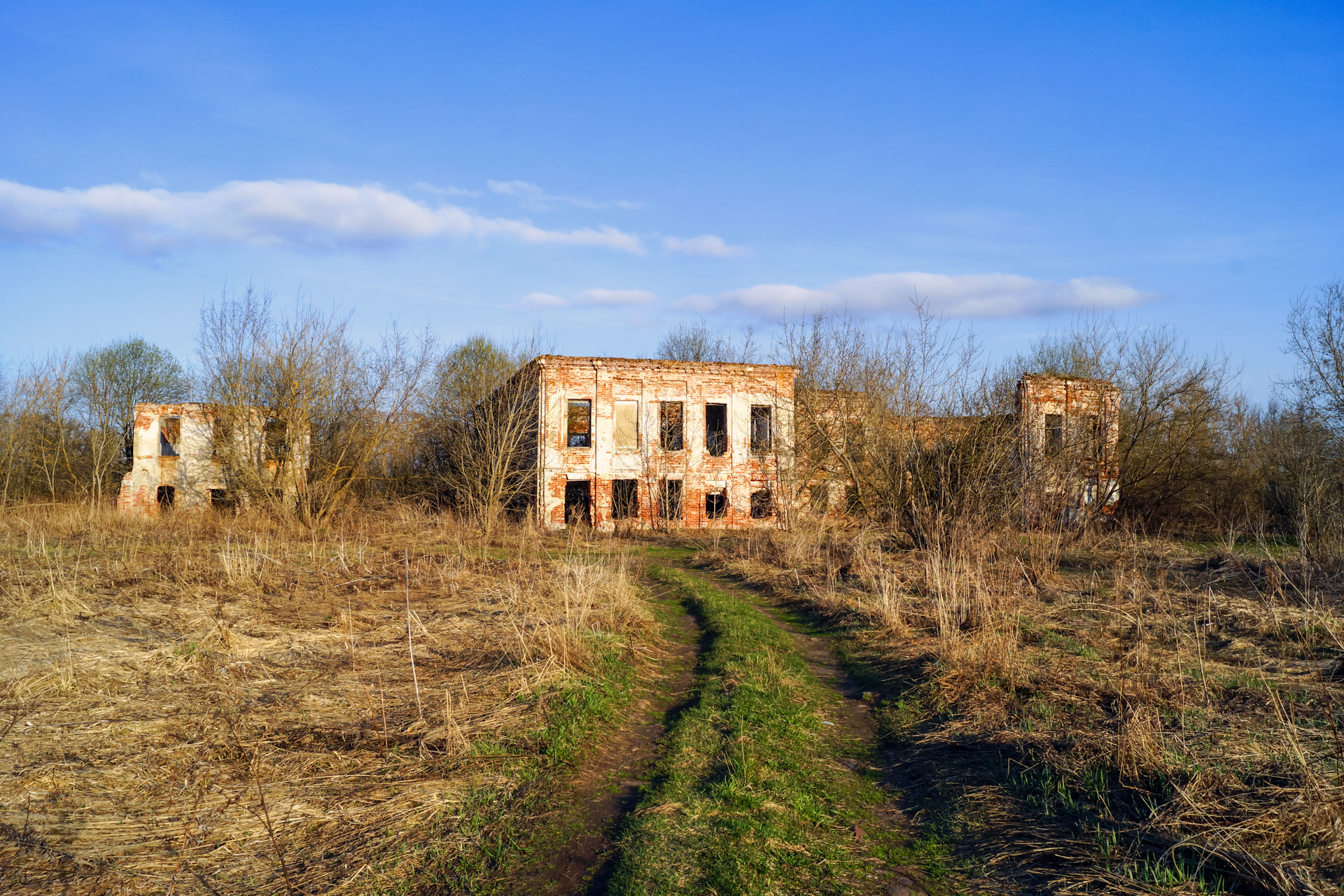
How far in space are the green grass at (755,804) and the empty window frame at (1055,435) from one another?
385 inches

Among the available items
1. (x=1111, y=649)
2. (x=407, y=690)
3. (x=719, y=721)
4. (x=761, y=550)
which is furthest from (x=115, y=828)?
(x=761, y=550)

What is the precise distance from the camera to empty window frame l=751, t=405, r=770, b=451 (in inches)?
1055

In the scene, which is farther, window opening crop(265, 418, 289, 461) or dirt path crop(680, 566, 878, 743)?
window opening crop(265, 418, 289, 461)

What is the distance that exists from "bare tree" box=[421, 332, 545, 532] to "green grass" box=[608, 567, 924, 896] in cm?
1399

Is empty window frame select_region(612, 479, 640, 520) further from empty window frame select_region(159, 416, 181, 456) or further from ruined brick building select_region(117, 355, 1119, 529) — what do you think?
empty window frame select_region(159, 416, 181, 456)

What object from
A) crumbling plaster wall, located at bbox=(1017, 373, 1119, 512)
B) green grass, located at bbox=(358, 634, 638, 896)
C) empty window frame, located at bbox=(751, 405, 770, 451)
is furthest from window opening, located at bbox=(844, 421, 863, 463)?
green grass, located at bbox=(358, 634, 638, 896)

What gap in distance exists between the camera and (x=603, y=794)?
492 cm

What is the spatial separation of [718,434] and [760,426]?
176 centimetres

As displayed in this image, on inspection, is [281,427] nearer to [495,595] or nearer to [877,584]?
[495,595]

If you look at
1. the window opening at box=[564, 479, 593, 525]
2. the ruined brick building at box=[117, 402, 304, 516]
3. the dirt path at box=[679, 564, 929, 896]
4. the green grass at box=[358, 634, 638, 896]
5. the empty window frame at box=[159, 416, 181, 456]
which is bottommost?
the dirt path at box=[679, 564, 929, 896]

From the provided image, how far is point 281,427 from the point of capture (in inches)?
883

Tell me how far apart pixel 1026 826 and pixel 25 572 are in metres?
13.6

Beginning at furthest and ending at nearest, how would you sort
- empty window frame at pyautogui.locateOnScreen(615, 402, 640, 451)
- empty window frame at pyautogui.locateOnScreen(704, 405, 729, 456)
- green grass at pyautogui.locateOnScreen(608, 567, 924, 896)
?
1. empty window frame at pyautogui.locateOnScreen(704, 405, 729, 456)
2. empty window frame at pyautogui.locateOnScreen(615, 402, 640, 451)
3. green grass at pyautogui.locateOnScreen(608, 567, 924, 896)

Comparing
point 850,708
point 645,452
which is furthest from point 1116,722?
point 645,452
